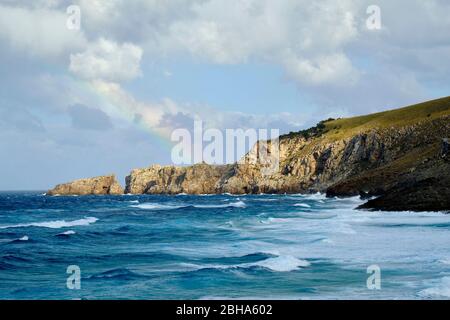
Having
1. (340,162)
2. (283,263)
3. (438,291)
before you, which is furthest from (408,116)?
(438,291)

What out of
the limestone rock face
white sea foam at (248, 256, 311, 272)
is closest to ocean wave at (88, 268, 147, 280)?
white sea foam at (248, 256, 311, 272)

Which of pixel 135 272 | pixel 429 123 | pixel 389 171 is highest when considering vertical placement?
pixel 429 123

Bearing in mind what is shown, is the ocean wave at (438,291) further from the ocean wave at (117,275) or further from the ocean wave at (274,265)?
the ocean wave at (117,275)

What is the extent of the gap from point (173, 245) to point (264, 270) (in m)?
13.2

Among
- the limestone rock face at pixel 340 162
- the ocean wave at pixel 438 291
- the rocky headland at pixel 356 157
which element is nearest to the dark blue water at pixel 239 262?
the ocean wave at pixel 438 291

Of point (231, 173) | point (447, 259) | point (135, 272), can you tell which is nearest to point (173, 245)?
point (135, 272)

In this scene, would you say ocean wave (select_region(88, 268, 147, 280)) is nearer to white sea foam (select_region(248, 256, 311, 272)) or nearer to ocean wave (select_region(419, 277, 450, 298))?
white sea foam (select_region(248, 256, 311, 272))

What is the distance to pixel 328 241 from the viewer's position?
35500mm

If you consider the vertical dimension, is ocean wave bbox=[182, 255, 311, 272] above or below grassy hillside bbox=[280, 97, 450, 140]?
below

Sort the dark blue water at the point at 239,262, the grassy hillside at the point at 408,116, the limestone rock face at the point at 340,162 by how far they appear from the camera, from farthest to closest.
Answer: the grassy hillside at the point at 408,116
the limestone rock face at the point at 340,162
the dark blue water at the point at 239,262

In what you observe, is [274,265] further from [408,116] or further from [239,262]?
[408,116]

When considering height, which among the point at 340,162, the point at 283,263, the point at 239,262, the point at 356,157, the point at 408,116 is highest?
the point at 408,116
